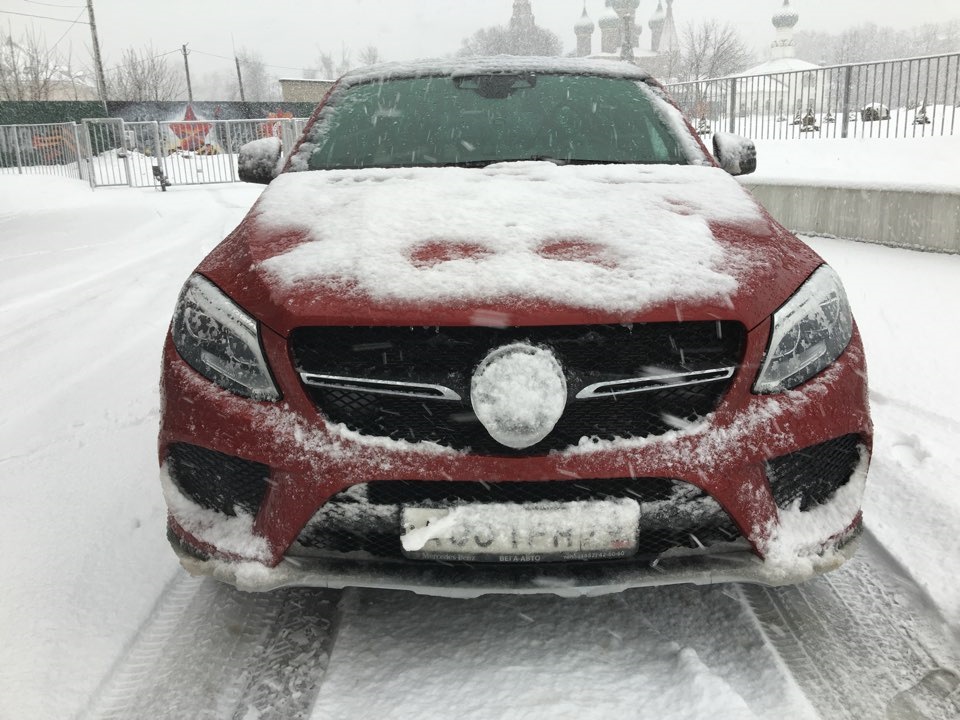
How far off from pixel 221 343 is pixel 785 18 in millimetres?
101606

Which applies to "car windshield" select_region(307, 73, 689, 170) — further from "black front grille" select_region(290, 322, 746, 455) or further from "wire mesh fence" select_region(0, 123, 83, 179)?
"wire mesh fence" select_region(0, 123, 83, 179)

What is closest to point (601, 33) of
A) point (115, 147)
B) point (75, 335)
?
point (115, 147)

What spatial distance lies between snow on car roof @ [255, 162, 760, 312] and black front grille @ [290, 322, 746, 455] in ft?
0.26

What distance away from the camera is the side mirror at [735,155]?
11.1ft

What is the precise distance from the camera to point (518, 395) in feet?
Answer: 5.71

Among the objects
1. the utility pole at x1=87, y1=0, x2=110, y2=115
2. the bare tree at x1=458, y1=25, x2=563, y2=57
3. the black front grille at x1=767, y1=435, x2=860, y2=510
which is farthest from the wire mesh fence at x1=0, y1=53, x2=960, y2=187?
the bare tree at x1=458, y1=25, x2=563, y2=57

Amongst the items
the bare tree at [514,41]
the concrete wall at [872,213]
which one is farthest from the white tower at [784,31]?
the concrete wall at [872,213]

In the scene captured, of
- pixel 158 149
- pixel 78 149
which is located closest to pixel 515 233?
pixel 158 149

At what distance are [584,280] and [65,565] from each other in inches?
69.9

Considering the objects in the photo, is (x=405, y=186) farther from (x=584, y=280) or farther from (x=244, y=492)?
(x=244, y=492)

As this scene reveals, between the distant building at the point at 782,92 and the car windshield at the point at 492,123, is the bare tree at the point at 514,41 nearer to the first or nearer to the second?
the distant building at the point at 782,92

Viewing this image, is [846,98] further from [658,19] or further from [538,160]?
[658,19]

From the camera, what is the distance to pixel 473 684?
1.95 metres

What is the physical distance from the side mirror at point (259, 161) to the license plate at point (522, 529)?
2.00 m
